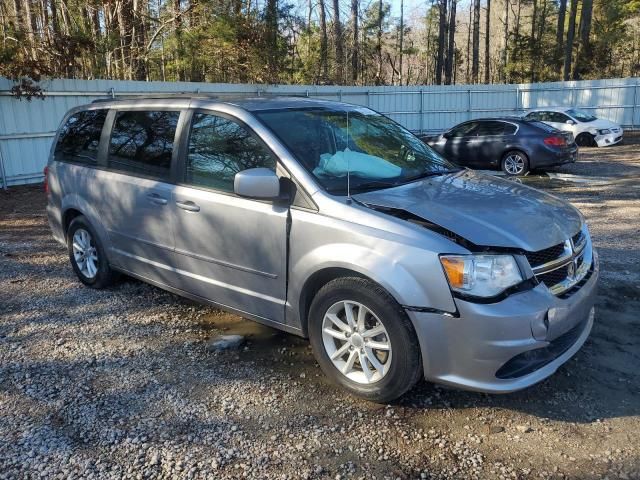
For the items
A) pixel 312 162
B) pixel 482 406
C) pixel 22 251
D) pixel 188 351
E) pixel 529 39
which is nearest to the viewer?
pixel 482 406

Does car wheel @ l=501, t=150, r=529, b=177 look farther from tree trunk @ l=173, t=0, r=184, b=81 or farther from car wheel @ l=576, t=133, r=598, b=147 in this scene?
tree trunk @ l=173, t=0, r=184, b=81

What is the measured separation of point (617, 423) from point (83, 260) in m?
4.80

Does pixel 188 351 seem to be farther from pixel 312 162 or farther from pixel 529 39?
pixel 529 39

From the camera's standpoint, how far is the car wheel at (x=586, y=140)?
62.0 ft

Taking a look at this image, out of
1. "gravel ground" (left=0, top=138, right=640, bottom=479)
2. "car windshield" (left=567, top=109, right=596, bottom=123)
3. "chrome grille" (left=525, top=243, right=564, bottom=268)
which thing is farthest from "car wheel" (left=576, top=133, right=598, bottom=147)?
"chrome grille" (left=525, top=243, right=564, bottom=268)

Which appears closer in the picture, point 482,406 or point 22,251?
point 482,406

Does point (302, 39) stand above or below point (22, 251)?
above

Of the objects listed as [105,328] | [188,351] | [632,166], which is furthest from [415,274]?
[632,166]

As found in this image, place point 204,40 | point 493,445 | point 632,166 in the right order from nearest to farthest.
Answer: point 493,445 → point 632,166 → point 204,40

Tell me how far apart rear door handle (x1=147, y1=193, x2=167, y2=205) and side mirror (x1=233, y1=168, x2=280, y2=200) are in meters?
1.04

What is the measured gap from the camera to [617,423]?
3.18 meters

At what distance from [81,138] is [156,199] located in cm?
158

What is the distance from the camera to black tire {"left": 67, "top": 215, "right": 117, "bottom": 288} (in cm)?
530

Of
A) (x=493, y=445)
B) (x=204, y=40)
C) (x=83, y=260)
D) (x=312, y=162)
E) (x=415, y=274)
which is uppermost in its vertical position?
(x=204, y=40)
